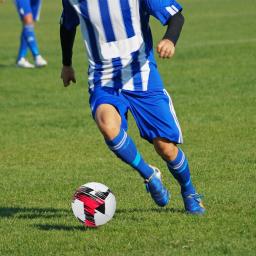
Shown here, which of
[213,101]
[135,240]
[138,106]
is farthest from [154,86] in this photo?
[213,101]

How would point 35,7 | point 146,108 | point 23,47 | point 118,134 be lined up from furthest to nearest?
point 35,7 < point 23,47 < point 146,108 < point 118,134

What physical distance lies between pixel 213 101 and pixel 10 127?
3224 mm

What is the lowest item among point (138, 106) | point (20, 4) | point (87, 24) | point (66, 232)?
point (20, 4)

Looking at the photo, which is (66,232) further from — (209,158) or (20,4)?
(20,4)

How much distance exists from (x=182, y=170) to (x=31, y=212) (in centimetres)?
137

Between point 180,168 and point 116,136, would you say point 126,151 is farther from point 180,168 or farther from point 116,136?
point 180,168

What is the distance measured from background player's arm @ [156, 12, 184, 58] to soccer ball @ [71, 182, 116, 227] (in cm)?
118

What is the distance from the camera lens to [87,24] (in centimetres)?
738

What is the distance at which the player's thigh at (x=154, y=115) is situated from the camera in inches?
286

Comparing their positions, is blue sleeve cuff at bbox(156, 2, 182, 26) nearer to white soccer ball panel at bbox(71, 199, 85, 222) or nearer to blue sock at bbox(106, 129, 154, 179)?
blue sock at bbox(106, 129, 154, 179)

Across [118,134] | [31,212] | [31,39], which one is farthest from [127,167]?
[31,39]

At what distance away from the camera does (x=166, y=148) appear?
24.0ft

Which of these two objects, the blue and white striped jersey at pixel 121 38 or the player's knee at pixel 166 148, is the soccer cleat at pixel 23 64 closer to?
the blue and white striped jersey at pixel 121 38

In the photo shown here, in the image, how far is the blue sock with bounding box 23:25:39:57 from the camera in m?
19.3
